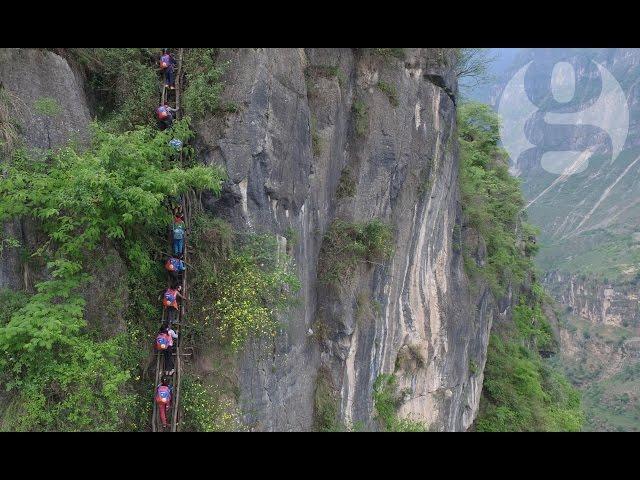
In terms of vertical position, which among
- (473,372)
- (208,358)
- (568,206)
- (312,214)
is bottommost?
(473,372)

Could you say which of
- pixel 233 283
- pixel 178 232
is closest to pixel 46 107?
pixel 178 232

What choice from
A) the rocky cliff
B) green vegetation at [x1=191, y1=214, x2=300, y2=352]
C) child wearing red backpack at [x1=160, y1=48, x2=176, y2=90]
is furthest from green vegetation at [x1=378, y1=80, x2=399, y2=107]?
green vegetation at [x1=191, y1=214, x2=300, y2=352]

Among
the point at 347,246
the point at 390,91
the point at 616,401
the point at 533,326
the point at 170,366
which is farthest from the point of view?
the point at 616,401

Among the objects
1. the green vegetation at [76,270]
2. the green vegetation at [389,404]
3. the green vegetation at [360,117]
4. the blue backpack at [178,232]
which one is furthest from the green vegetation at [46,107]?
the green vegetation at [389,404]

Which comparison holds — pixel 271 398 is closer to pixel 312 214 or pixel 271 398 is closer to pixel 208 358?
pixel 208 358

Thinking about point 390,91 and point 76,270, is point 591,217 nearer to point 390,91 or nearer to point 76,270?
point 390,91

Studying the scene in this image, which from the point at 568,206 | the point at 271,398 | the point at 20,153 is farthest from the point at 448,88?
the point at 568,206

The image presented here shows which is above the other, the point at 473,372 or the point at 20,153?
the point at 20,153
